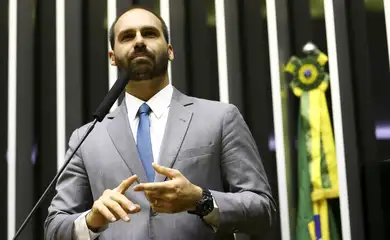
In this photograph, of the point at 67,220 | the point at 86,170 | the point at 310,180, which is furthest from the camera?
the point at 310,180

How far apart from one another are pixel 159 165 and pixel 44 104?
53.3 inches

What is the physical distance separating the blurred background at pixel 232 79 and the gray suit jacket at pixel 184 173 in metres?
0.90

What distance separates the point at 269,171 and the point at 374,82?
23.5 inches

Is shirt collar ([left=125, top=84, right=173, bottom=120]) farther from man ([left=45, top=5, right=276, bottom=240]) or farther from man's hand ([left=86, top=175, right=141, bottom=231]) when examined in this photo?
man's hand ([left=86, top=175, right=141, bottom=231])

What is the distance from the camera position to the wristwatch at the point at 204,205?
1397 mm

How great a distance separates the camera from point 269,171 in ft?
8.27

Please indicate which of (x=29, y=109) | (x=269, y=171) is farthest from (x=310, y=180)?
(x=29, y=109)

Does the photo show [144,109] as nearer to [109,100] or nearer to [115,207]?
[109,100]

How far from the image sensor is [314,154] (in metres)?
2.44

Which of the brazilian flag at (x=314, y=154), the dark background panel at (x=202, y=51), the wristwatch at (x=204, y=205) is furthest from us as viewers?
the dark background panel at (x=202, y=51)

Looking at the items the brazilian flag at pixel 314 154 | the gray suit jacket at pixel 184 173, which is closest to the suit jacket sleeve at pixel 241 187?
the gray suit jacket at pixel 184 173

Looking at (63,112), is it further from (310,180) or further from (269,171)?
(310,180)

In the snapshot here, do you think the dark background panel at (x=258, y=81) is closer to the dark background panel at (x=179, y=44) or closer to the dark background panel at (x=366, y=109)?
the dark background panel at (x=179, y=44)
